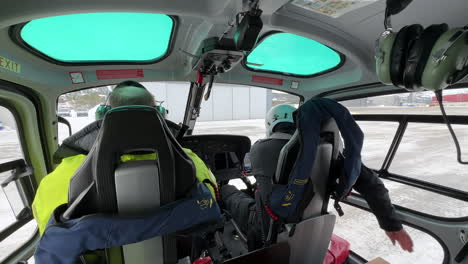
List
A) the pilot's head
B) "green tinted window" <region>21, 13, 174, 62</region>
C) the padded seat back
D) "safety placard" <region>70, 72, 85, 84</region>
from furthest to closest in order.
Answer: "safety placard" <region>70, 72, 85, 84</region>, "green tinted window" <region>21, 13, 174, 62</region>, the padded seat back, the pilot's head

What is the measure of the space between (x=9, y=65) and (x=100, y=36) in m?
0.71

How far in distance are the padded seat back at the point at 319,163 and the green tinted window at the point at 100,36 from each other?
55.7 inches

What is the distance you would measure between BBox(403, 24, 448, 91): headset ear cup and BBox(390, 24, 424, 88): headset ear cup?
0.03 meters

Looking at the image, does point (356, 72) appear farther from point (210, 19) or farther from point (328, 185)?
point (210, 19)

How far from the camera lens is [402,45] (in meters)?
1.03

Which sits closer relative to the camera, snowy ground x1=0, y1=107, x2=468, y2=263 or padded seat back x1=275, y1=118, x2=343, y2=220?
padded seat back x1=275, y1=118, x2=343, y2=220

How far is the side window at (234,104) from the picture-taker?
3.33 meters

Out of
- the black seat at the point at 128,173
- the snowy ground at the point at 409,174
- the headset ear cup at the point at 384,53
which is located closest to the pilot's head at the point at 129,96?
the black seat at the point at 128,173

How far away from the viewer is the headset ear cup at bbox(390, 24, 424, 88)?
3.37 feet

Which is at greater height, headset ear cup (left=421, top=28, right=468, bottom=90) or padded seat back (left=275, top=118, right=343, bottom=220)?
headset ear cup (left=421, top=28, right=468, bottom=90)

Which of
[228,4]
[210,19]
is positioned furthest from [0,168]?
[228,4]

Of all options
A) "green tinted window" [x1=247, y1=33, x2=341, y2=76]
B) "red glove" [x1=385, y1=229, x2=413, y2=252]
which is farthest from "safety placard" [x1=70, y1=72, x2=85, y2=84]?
"red glove" [x1=385, y1=229, x2=413, y2=252]

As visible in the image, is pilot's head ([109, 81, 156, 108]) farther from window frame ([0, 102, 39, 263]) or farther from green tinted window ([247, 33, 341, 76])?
window frame ([0, 102, 39, 263])

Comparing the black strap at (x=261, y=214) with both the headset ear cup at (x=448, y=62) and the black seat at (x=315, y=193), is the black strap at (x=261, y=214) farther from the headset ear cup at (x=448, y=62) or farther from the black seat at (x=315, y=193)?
the headset ear cup at (x=448, y=62)
